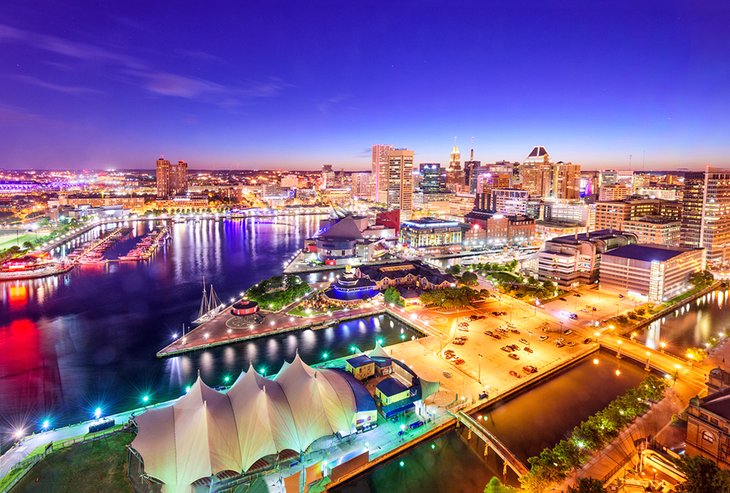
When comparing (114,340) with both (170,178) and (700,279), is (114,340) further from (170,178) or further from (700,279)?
(170,178)

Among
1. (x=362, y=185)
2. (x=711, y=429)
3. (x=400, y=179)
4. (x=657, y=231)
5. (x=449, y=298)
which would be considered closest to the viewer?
(x=711, y=429)

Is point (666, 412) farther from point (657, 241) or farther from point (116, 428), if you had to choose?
point (657, 241)

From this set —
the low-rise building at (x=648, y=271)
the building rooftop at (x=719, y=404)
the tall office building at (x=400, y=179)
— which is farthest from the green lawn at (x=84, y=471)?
the tall office building at (x=400, y=179)

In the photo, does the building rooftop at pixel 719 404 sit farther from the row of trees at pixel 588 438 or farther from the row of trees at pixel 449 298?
the row of trees at pixel 449 298

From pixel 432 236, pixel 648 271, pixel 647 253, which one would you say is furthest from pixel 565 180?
pixel 648 271

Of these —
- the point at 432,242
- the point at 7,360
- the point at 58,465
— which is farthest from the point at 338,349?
the point at 432,242

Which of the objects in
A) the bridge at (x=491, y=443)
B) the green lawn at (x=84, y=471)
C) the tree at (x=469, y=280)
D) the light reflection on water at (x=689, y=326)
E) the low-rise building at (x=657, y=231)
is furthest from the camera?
the low-rise building at (x=657, y=231)
